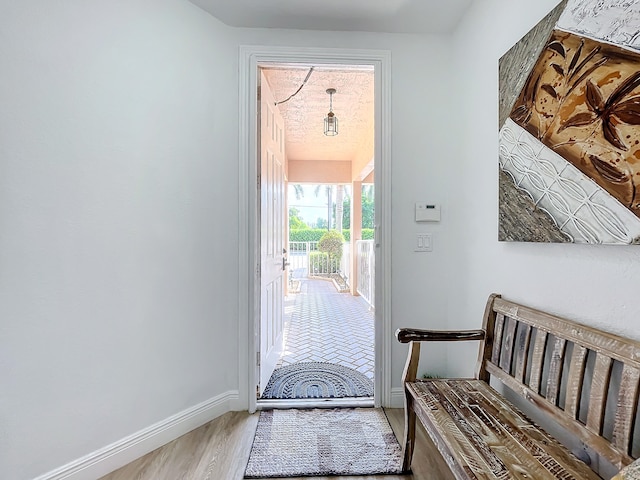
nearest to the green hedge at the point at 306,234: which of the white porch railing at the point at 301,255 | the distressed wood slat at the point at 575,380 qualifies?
the white porch railing at the point at 301,255

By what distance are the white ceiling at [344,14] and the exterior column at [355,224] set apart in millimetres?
4294

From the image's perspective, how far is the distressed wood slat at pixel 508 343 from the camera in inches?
57.4

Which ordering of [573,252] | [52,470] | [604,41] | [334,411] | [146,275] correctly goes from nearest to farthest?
[604,41] → [573,252] → [52,470] → [146,275] → [334,411]

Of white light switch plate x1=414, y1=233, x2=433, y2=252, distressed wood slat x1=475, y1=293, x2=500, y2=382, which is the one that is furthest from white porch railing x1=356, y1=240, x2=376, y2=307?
distressed wood slat x1=475, y1=293, x2=500, y2=382

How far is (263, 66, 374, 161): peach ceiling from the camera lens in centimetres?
299

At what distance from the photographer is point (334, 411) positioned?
2.13 m

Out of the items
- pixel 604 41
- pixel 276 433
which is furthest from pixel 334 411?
pixel 604 41

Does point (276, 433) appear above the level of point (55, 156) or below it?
below

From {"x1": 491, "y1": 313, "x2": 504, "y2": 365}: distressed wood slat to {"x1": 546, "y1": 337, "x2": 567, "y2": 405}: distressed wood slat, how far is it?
1.06 feet

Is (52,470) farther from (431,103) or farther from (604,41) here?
(431,103)

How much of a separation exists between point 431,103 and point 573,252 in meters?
1.37

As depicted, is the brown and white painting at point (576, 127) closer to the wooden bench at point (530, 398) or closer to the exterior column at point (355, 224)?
the wooden bench at point (530, 398)

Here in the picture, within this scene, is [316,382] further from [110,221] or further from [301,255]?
[301,255]

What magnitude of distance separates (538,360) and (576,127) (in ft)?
2.78
